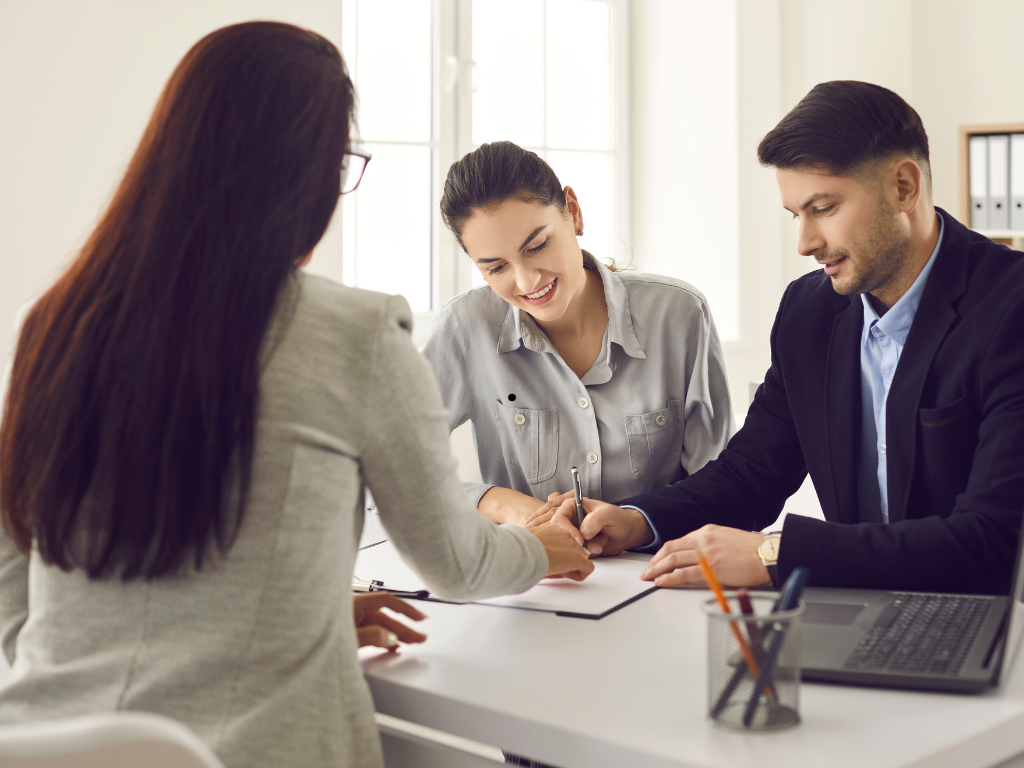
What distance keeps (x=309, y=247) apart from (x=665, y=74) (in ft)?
11.0

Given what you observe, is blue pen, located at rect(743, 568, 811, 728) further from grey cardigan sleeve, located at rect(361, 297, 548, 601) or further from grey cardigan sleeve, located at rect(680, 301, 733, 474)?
grey cardigan sleeve, located at rect(680, 301, 733, 474)

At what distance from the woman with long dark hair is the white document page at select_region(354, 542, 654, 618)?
→ 301 millimetres

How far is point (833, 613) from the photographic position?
1.06 meters

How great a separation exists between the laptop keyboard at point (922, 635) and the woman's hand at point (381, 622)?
0.48m

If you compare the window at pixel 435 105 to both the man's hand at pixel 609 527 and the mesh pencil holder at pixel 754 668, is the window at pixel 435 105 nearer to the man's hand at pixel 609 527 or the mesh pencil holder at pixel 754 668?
the man's hand at pixel 609 527

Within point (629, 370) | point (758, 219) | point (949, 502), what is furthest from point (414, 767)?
point (758, 219)

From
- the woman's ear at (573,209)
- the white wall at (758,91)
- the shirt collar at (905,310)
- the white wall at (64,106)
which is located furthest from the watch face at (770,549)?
the white wall at (758,91)

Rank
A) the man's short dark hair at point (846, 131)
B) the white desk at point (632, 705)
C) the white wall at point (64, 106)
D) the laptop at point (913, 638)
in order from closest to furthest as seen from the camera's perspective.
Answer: the white desk at point (632, 705), the laptop at point (913, 638), the man's short dark hair at point (846, 131), the white wall at point (64, 106)

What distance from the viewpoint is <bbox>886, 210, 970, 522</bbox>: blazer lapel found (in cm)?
138

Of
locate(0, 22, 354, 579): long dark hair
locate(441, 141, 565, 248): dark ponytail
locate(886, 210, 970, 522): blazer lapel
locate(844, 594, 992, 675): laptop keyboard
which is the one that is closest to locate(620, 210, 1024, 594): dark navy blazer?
locate(886, 210, 970, 522): blazer lapel

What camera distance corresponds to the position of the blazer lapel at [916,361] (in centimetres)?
138

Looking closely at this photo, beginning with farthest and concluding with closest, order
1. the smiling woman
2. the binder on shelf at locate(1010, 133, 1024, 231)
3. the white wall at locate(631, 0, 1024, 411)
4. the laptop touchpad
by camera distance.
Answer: the white wall at locate(631, 0, 1024, 411) → the binder on shelf at locate(1010, 133, 1024, 231) → the smiling woman → the laptop touchpad

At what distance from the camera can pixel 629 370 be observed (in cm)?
186

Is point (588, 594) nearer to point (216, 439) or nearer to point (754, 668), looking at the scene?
point (754, 668)
